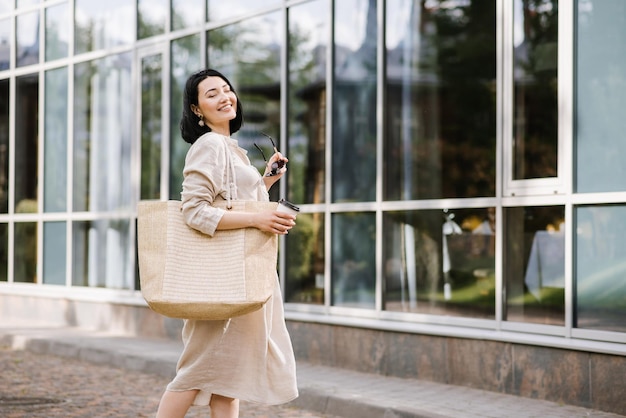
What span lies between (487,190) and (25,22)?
8317 mm

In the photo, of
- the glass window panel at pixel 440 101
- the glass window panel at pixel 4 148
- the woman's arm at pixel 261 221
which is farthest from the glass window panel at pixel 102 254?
the woman's arm at pixel 261 221

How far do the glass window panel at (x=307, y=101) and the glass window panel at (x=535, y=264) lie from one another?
2356mm

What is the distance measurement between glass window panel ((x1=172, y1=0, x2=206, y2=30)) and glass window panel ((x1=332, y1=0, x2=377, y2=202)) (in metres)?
2.22

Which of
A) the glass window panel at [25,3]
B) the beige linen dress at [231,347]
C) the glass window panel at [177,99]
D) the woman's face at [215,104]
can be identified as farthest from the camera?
the glass window panel at [25,3]

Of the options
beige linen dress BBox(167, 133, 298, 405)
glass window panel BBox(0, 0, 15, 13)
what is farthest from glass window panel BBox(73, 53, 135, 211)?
beige linen dress BBox(167, 133, 298, 405)

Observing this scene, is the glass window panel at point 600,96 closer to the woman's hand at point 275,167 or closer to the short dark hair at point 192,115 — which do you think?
the woman's hand at point 275,167

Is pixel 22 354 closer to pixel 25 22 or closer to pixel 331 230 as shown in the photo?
pixel 331 230

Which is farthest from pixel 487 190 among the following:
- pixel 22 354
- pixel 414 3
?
pixel 22 354

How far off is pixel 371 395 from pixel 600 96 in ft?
8.14

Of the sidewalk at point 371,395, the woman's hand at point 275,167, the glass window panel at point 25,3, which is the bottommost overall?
the sidewalk at point 371,395

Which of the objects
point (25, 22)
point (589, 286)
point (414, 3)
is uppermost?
point (25, 22)

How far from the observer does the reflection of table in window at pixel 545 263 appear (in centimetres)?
721

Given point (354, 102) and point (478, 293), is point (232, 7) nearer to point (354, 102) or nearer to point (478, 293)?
point (354, 102)

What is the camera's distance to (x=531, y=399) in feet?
23.1
